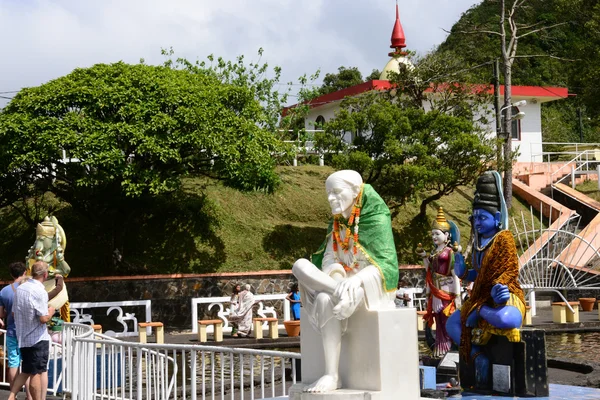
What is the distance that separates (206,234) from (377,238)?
17.9 meters

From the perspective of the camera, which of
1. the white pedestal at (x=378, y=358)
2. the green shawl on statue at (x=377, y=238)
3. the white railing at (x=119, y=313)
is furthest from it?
the white railing at (x=119, y=313)

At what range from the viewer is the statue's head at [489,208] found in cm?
940

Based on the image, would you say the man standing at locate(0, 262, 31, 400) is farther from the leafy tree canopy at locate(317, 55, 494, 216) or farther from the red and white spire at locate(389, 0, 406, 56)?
the red and white spire at locate(389, 0, 406, 56)

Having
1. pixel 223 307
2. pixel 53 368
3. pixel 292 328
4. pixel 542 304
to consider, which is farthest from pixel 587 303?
pixel 53 368

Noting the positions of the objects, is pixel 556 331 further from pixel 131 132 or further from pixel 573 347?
pixel 131 132

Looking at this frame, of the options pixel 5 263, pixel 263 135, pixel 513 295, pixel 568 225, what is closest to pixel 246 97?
pixel 263 135

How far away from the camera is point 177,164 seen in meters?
21.4

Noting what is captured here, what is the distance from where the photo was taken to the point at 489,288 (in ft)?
29.9

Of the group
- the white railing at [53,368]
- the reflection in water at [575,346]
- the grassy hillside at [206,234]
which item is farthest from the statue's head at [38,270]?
the grassy hillside at [206,234]

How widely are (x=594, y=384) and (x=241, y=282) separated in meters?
12.4

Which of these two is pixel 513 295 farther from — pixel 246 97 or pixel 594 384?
pixel 246 97

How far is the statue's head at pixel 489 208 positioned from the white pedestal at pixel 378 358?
2.59 meters

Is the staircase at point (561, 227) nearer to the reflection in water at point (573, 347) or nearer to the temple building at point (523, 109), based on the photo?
the temple building at point (523, 109)

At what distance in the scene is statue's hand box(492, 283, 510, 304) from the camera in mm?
8914
